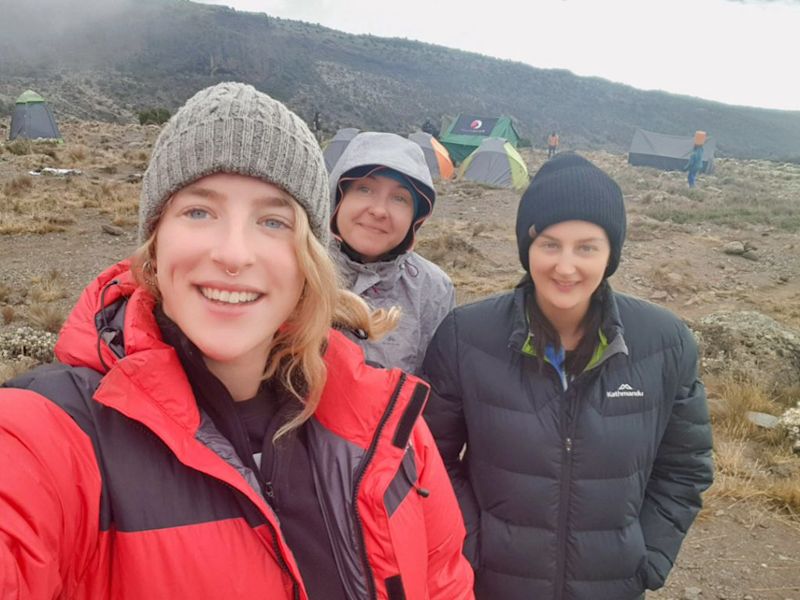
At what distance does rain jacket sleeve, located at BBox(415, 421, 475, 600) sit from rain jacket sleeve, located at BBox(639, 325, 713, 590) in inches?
29.3

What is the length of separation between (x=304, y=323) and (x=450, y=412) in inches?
28.7

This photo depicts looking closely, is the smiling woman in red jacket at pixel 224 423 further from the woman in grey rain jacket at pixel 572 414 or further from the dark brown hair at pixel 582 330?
the dark brown hair at pixel 582 330

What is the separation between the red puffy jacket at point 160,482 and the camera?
0.83m

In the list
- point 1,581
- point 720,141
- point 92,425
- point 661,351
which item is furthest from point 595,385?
point 720,141

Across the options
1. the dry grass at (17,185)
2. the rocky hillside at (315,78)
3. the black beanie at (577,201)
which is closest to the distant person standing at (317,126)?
the dry grass at (17,185)

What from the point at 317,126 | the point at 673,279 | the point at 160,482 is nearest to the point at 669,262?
the point at 673,279

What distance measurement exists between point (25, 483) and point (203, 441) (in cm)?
29

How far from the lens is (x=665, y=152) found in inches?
→ 1045

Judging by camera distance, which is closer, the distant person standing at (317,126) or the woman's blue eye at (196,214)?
the woman's blue eye at (196,214)

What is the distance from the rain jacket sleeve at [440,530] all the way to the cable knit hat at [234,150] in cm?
61

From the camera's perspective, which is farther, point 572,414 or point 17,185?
point 17,185

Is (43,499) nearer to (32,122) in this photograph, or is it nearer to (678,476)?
(678,476)

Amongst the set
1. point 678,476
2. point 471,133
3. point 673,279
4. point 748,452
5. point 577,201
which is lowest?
point 748,452

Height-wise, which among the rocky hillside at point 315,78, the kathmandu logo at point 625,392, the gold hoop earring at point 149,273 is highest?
the rocky hillside at point 315,78
